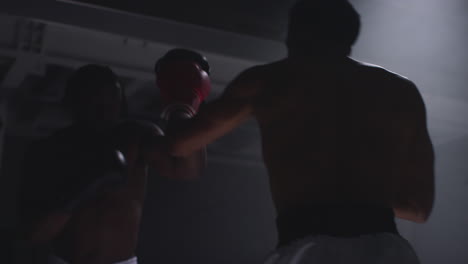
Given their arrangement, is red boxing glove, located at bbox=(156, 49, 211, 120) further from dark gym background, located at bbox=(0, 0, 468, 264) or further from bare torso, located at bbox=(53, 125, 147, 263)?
dark gym background, located at bbox=(0, 0, 468, 264)

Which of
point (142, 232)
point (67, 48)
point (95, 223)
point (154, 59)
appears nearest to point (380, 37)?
point (154, 59)

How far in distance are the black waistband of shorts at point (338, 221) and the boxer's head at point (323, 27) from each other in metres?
0.38

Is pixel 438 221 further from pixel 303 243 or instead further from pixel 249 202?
pixel 303 243

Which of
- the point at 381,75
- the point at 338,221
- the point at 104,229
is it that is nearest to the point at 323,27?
the point at 381,75

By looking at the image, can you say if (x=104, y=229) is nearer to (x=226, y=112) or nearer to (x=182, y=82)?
(x=182, y=82)

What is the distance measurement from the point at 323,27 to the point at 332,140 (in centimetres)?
27

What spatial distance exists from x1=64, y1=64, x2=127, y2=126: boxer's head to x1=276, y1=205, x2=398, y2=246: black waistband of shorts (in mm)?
879

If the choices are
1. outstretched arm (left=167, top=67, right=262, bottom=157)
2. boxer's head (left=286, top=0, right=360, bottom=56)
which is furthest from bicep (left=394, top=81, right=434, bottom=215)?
outstretched arm (left=167, top=67, right=262, bottom=157)

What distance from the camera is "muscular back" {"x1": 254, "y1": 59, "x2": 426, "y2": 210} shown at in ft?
4.36

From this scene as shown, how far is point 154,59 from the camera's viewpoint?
13.4 ft

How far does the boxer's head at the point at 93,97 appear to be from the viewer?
6.48 feet

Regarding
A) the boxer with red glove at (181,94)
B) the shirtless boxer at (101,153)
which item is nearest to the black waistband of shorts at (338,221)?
the shirtless boxer at (101,153)

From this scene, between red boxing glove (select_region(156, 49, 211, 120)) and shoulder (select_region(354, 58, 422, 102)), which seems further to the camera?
red boxing glove (select_region(156, 49, 211, 120))

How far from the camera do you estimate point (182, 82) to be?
2035 mm
